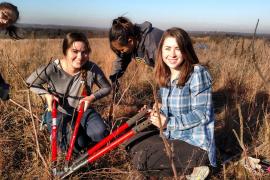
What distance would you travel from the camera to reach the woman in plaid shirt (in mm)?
2744

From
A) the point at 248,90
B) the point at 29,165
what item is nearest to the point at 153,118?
the point at 29,165

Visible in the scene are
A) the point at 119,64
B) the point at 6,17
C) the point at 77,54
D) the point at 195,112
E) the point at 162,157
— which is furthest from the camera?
the point at 119,64

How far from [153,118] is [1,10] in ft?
4.92

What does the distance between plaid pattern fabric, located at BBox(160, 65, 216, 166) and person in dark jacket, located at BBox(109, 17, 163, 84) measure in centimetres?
69

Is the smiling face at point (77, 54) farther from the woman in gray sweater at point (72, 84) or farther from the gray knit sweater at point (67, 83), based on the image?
the gray knit sweater at point (67, 83)

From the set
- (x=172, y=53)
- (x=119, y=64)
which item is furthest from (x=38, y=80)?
(x=172, y=53)

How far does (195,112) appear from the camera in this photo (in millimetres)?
2740

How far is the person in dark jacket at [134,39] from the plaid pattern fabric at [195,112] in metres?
0.69

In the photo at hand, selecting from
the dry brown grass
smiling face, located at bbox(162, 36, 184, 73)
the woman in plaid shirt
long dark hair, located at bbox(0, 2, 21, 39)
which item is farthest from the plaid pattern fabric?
long dark hair, located at bbox(0, 2, 21, 39)

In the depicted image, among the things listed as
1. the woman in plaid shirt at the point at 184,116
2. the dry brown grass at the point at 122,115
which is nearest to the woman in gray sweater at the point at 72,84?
the dry brown grass at the point at 122,115

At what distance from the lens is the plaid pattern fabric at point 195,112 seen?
2.74 metres

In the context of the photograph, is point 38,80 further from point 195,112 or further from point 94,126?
point 195,112

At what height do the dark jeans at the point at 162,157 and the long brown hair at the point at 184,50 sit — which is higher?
the long brown hair at the point at 184,50

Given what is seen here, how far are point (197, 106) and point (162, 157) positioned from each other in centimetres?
47
